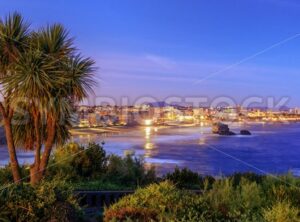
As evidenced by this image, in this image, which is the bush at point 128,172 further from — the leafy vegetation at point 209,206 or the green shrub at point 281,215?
the green shrub at point 281,215

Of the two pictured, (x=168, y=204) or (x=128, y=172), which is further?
(x=128, y=172)

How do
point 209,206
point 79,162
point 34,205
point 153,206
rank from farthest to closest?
point 79,162, point 153,206, point 209,206, point 34,205

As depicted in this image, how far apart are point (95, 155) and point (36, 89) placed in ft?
13.2

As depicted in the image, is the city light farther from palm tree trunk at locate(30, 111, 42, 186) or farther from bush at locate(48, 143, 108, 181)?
palm tree trunk at locate(30, 111, 42, 186)

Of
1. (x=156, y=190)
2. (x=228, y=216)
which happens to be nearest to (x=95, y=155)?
(x=156, y=190)

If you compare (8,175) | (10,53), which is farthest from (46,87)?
(8,175)

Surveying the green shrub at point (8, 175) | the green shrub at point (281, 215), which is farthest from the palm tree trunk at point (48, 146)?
the green shrub at point (281, 215)

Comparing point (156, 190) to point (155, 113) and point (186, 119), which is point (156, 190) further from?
point (186, 119)

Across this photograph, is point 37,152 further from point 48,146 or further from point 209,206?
point 209,206

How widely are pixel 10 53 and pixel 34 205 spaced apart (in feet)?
21.3

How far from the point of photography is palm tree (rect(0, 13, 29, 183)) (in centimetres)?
1110

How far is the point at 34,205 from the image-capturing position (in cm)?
551

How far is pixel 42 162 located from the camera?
37.5ft

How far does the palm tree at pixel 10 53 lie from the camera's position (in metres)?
11.1
